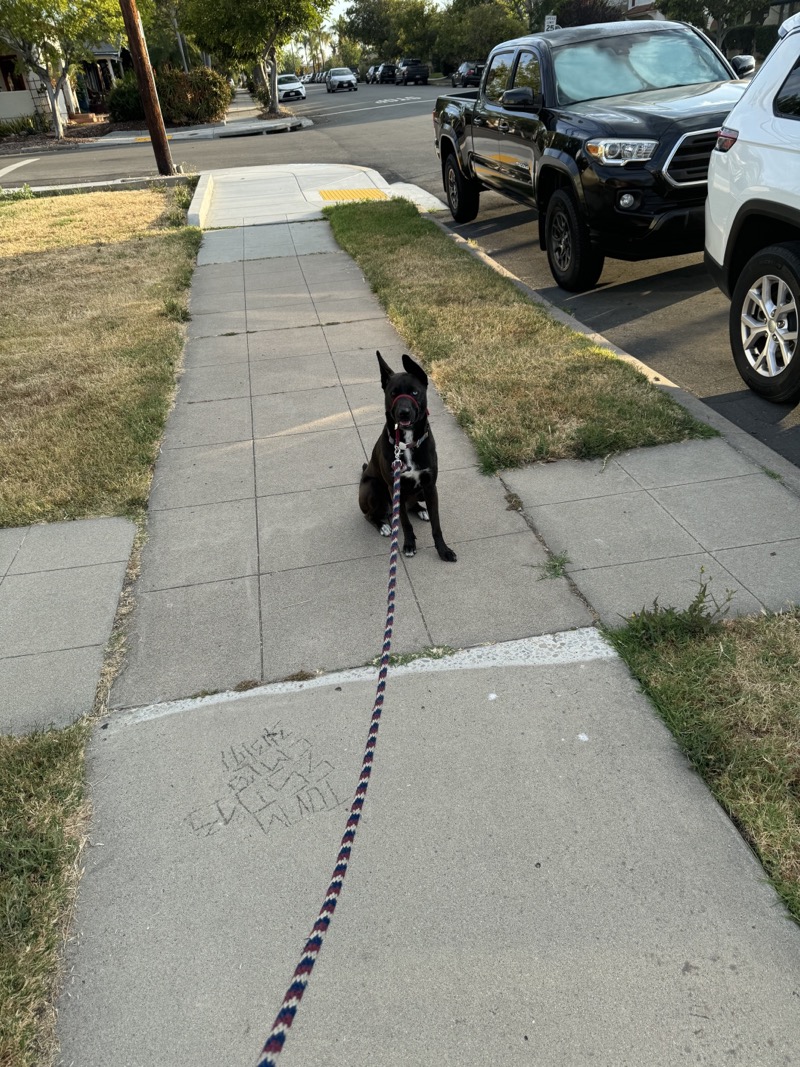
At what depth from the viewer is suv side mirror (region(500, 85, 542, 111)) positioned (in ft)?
26.2

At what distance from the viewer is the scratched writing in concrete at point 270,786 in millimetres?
2686

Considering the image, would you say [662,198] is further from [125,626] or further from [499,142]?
[125,626]

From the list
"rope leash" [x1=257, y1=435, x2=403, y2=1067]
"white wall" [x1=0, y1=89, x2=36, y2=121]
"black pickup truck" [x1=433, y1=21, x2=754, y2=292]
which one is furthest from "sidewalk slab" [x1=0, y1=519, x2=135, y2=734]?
"white wall" [x1=0, y1=89, x2=36, y2=121]

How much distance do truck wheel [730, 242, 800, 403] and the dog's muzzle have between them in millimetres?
2719

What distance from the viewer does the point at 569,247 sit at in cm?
772

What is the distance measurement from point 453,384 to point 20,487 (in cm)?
314

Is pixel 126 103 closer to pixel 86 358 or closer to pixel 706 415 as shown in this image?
pixel 86 358

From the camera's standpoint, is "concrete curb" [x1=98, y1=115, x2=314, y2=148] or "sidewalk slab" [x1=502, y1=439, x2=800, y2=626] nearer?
"sidewalk slab" [x1=502, y1=439, x2=800, y2=626]

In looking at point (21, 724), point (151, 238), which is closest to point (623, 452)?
point (21, 724)

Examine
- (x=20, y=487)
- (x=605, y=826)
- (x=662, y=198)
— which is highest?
(x=662, y=198)

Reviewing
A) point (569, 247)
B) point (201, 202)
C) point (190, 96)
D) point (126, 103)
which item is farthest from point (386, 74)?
point (569, 247)

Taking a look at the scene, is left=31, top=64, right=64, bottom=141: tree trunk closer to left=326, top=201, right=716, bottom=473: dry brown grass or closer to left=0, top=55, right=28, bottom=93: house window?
left=0, top=55, right=28, bottom=93: house window

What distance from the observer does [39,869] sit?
252cm

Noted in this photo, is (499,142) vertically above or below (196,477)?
above
